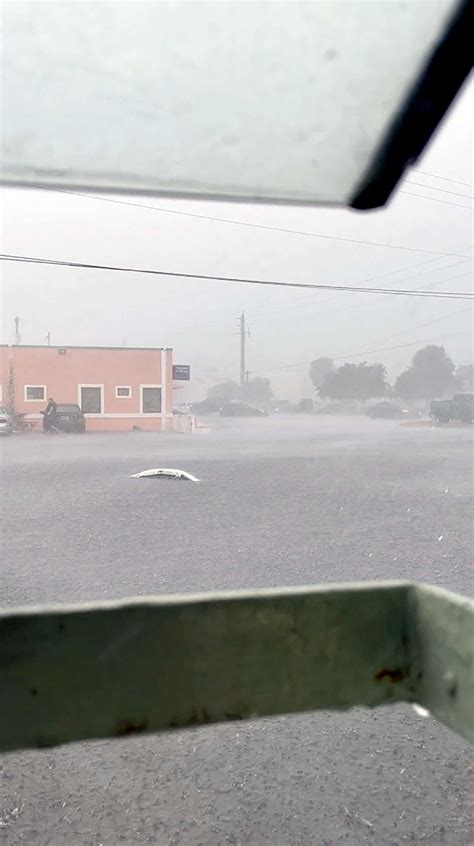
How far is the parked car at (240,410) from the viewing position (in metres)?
12.2

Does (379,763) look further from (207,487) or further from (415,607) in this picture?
(207,487)

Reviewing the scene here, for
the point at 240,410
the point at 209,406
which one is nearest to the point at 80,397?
the point at 209,406

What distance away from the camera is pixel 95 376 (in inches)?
359

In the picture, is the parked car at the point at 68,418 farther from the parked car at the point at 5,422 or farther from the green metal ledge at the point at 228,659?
the green metal ledge at the point at 228,659

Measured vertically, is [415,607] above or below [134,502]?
above

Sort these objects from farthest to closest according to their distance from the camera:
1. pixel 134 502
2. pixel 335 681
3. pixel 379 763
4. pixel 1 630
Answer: pixel 134 502
pixel 379 763
pixel 335 681
pixel 1 630

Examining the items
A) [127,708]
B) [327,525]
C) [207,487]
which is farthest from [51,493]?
[127,708]

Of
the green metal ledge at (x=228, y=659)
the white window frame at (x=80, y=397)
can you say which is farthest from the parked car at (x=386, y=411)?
the green metal ledge at (x=228, y=659)

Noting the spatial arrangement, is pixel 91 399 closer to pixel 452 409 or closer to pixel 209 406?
pixel 209 406

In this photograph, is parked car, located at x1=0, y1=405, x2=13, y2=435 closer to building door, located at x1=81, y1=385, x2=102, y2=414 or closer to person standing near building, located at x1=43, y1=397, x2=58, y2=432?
person standing near building, located at x1=43, y1=397, x2=58, y2=432

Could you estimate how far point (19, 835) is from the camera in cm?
137

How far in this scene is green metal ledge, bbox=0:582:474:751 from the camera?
734 mm

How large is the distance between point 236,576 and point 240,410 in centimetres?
952

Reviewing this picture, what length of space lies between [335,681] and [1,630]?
16.8 inches
